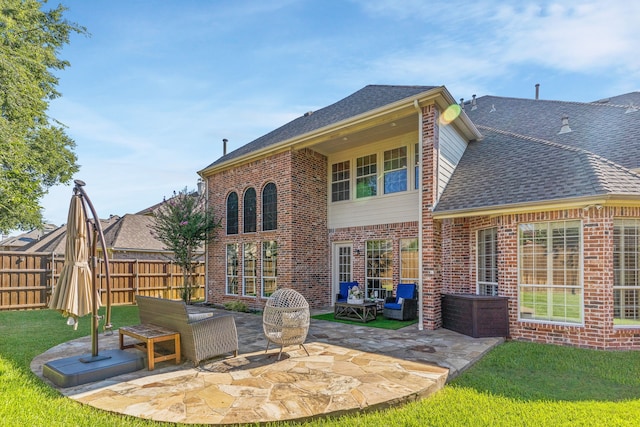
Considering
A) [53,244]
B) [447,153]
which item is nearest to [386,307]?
[447,153]

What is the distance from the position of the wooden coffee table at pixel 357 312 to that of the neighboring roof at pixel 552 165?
10.1 ft

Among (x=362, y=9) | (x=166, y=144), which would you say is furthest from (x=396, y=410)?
(x=166, y=144)

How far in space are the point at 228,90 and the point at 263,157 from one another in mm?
2717

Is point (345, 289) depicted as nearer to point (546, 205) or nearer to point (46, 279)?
point (546, 205)

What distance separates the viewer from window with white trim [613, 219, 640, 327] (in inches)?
255

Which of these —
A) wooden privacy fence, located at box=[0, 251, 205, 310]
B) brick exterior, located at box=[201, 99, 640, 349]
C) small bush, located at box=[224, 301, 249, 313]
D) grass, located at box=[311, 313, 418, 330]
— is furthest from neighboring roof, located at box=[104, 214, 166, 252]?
grass, located at box=[311, 313, 418, 330]

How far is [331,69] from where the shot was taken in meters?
9.66

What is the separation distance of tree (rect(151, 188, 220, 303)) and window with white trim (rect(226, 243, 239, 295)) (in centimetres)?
105

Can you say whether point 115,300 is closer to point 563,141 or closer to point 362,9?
point 362,9

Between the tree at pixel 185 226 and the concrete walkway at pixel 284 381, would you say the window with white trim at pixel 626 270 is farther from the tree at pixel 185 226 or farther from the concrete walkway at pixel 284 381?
the tree at pixel 185 226

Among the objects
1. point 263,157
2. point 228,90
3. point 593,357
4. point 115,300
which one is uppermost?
point 228,90

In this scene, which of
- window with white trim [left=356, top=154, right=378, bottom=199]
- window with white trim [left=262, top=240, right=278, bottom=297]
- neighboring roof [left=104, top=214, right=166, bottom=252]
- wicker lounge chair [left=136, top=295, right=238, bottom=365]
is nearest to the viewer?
wicker lounge chair [left=136, top=295, right=238, bottom=365]

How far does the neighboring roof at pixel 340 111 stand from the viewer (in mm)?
10038

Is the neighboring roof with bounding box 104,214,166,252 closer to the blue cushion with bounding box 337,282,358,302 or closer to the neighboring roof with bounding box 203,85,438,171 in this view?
the neighboring roof with bounding box 203,85,438,171
